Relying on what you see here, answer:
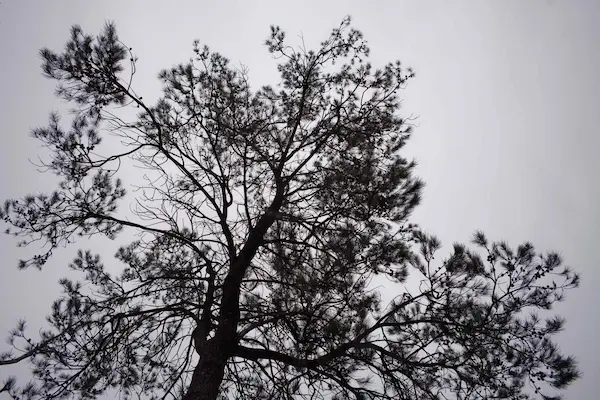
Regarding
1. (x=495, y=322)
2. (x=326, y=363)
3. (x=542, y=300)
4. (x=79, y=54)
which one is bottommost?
(x=326, y=363)

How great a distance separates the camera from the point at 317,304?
9.68 ft

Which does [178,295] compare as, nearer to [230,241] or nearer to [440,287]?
[230,241]

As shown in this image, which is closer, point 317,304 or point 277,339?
point 317,304

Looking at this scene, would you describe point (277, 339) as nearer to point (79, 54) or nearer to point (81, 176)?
point (81, 176)

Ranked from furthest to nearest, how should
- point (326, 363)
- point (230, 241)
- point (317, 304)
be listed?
point (230, 241), point (326, 363), point (317, 304)

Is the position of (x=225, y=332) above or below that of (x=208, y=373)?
above

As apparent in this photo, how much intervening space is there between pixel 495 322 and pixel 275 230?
89.5 inches

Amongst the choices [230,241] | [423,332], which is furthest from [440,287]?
[230,241]

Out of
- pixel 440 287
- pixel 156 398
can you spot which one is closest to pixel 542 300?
pixel 440 287

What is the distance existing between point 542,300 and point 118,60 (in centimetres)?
461

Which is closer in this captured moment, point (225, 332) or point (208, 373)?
point (208, 373)

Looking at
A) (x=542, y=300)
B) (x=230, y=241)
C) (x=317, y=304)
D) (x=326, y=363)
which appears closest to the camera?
(x=317, y=304)

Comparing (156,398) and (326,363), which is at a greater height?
(326,363)

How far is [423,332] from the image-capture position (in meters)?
3.60
